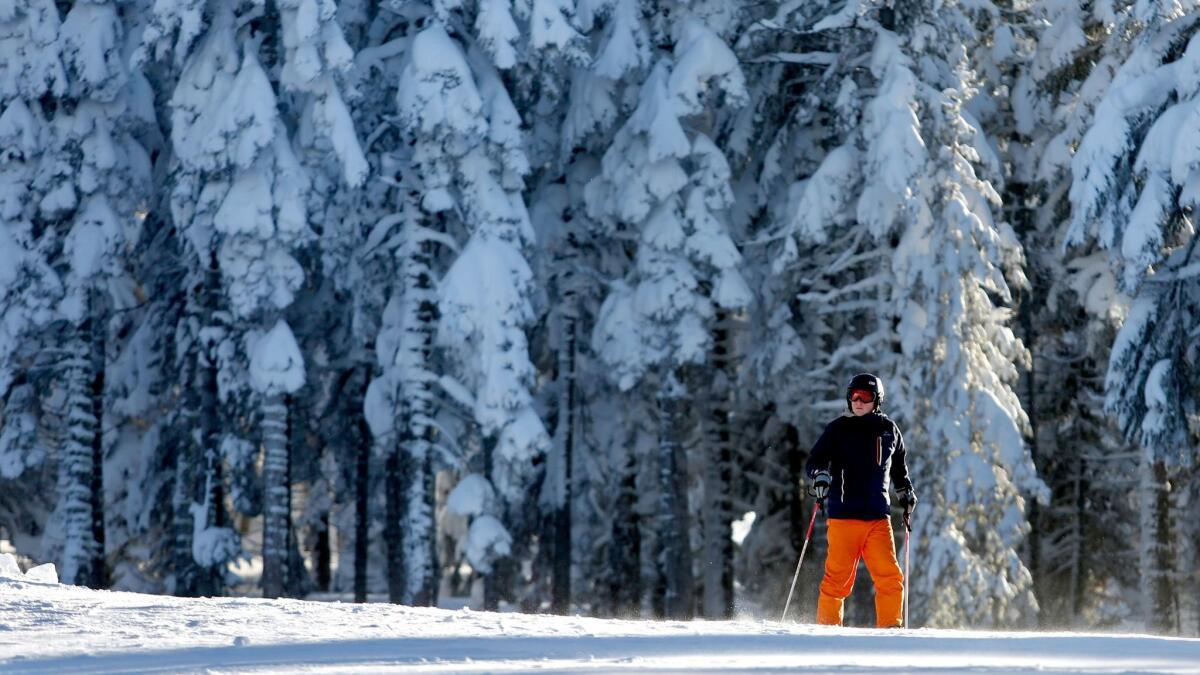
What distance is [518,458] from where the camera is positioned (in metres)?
25.5

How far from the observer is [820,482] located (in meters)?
11.8

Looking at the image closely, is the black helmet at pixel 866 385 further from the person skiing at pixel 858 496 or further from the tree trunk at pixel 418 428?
the tree trunk at pixel 418 428

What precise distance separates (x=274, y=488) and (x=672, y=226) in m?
6.61

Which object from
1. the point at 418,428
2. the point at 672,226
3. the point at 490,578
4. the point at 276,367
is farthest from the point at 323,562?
the point at 672,226

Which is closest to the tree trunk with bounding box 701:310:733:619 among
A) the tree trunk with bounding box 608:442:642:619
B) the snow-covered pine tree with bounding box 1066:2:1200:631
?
the tree trunk with bounding box 608:442:642:619

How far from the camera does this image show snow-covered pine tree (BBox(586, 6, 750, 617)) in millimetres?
25703

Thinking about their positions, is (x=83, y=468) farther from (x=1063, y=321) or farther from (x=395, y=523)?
(x=1063, y=321)

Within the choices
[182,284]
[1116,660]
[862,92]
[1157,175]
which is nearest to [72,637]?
[1116,660]

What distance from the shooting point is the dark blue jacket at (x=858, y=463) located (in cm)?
1188

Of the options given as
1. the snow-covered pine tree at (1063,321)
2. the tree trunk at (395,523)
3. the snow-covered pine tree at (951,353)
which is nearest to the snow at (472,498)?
the tree trunk at (395,523)

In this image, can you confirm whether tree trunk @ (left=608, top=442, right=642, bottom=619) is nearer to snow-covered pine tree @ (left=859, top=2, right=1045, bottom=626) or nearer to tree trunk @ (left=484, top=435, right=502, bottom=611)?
tree trunk @ (left=484, top=435, right=502, bottom=611)

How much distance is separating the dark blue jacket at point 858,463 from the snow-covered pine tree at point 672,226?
13.7 meters

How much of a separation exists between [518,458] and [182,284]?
21.9 ft

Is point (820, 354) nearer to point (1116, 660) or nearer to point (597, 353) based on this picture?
point (597, 353)
